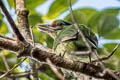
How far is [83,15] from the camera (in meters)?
3.23

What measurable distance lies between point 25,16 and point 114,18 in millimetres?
1040

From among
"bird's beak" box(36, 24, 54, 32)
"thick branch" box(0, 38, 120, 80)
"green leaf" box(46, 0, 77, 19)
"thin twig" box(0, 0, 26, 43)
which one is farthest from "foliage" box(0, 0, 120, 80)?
"thin twig" box(0, 0, 26, 43)

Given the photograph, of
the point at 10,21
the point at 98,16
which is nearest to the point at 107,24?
the point at 98,16

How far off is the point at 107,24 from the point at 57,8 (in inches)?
27.8

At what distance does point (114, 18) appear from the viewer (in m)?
3.13

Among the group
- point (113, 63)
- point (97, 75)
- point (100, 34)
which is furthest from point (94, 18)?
point (97, 75)

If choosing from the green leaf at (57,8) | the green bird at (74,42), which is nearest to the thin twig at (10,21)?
the green bird at (74,42)

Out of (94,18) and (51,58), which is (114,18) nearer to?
(94,18)

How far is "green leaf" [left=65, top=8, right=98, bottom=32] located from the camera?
10.5 feet

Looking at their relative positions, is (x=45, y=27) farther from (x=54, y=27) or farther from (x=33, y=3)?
(x=33, y=3)

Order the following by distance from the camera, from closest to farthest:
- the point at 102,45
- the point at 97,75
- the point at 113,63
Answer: the point at 97,75
the point at 113,63
the point at 102,45

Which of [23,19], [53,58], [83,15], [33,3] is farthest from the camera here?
[33,3]

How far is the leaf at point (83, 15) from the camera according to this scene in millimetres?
3191

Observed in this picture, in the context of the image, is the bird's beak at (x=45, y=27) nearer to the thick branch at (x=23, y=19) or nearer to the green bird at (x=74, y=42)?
the green bird at (x=74, y=42)
